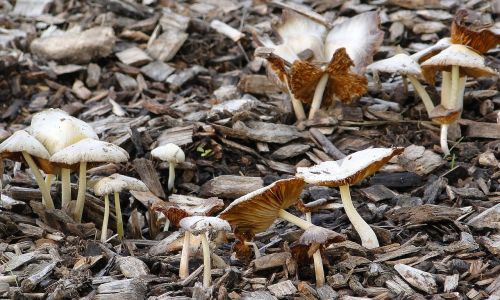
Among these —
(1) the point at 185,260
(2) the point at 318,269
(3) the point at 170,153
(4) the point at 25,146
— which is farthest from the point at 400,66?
(4) the point at 25,146

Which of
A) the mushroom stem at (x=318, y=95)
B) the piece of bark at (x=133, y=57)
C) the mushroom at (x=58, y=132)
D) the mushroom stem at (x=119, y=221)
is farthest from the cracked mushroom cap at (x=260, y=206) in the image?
the piece of bark at (x=133, y=57)

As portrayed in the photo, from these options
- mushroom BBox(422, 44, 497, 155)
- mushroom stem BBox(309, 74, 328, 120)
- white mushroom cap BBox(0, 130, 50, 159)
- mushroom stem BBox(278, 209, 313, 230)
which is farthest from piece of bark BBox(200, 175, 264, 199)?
mushroom BBox(422, 44, 497, 155)

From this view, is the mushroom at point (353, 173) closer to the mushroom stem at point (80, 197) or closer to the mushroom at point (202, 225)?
the mushroom at point (202, 225)

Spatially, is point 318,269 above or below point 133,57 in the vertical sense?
below

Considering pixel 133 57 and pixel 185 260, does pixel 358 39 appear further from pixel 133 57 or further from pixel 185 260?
pixel 185 260

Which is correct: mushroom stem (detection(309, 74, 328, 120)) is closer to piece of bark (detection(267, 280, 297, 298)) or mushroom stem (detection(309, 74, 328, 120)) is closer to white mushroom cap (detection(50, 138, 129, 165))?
white mushroom cap (detection(50, 138, 129, 165))
